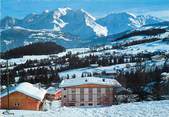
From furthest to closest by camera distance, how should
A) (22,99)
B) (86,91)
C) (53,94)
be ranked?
1. (53,94)
2. (86,91)
3. (22,99)

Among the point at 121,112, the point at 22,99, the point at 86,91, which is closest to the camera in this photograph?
the point at 121,112

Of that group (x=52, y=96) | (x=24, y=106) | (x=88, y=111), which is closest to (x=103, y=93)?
(x=52, y=96)

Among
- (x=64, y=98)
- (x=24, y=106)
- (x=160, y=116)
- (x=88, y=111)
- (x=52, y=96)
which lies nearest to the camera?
(x=160, y=116)

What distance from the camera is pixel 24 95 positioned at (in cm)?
7100

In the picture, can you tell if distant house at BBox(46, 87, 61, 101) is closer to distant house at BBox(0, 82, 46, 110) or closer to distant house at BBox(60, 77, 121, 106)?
distant house at BBox(60, 77, 121, 106)

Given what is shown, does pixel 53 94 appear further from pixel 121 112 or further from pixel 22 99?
pixel 121 112

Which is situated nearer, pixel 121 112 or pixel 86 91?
pixel 121 112

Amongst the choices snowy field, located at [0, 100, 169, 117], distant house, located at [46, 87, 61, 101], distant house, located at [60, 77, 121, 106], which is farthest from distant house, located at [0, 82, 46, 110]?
distant house, located at [46, 87, 61, 101]

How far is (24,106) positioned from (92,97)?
32244 millimetres

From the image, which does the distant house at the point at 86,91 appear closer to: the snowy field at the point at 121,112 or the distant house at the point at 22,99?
the distant house at the point at 22,99

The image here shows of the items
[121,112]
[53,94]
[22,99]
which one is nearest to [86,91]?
[53,94]

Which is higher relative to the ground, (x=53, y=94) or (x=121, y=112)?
(x=121, y=112)

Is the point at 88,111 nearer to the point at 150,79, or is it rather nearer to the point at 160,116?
the point at 160,116

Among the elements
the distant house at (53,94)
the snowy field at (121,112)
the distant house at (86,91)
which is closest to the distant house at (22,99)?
the distant house at (86,91)
